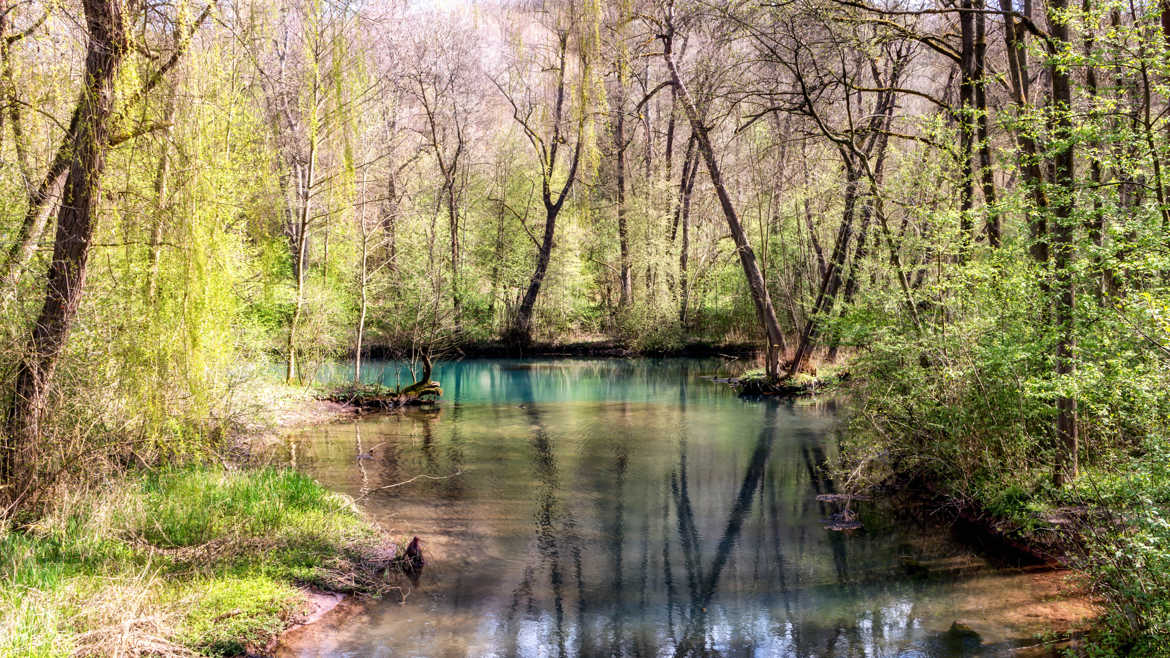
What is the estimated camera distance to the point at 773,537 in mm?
8914

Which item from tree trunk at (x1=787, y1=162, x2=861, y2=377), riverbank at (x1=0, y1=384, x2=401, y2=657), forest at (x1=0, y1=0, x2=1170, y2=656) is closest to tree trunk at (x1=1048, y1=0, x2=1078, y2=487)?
forest at (x1=0, y1=0, x2=1170, y2=656)

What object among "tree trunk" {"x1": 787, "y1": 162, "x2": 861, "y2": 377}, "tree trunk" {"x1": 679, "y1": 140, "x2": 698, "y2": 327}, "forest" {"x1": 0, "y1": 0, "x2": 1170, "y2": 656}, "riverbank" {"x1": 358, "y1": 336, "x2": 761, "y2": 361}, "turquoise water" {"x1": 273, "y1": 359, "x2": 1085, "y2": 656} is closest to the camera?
A: "forest" {"x1": 0, "y1": 0, "x2": 1170, "y2": 656}

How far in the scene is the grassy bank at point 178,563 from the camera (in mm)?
4793

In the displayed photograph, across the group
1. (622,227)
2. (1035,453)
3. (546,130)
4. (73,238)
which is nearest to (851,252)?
(1035,453)

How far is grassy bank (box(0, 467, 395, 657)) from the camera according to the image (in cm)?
479

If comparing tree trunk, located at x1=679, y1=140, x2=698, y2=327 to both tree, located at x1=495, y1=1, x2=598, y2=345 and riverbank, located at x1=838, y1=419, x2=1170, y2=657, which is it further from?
riverbank, located at x1=838, y1=419, x2=1170, y2=657

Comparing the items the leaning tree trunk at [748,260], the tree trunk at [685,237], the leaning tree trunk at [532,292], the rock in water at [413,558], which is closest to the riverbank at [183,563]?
the rock in water at [413,558]

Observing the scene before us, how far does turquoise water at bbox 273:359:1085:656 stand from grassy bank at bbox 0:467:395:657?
2.00ft

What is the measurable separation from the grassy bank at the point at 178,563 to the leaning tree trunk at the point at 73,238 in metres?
0.67

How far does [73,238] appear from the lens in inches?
244

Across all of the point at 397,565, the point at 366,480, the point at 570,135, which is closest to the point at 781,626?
the point at 397,565

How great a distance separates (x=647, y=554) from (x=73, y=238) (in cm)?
592

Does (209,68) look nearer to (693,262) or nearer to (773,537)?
(773,537)

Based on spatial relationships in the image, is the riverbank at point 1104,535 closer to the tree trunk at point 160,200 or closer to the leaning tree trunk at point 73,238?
the tree trunk at point 160,200
